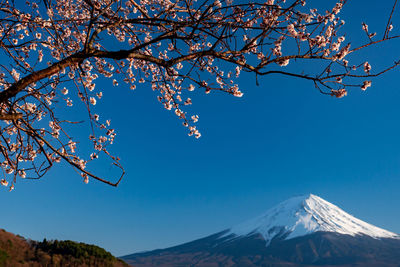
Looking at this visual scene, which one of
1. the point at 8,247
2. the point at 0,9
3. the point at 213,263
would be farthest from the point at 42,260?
the point at 213,263

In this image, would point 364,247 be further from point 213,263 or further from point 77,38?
point 77,38

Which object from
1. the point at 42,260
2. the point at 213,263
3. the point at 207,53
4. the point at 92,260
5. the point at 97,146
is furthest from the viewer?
the point at 213,263

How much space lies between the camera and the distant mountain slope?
16.4 meters

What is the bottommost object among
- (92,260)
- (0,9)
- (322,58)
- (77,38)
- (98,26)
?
(92,260)

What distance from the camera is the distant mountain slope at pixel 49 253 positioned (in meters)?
16.4

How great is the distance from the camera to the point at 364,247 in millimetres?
190375

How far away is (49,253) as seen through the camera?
58.1ft

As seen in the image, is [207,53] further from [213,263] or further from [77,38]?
[213,263]

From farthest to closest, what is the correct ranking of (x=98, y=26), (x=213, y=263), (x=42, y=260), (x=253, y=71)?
(x=213, y=263), (x=42, y=260), (x=98, y=26), (x=253, y=71)

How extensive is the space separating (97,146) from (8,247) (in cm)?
1533

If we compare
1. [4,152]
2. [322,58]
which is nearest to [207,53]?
[322,58]

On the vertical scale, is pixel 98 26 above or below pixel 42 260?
above

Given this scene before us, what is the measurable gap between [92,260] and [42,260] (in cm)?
260

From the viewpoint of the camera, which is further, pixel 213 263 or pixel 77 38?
pixel 213 263
